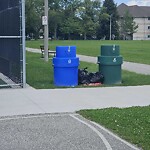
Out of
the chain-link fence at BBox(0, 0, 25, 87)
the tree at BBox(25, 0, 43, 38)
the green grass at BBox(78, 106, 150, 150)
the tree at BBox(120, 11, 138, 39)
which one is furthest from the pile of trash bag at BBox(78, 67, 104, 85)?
the tree at BBox(120, 11, 138, 39)

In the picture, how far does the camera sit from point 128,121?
8016 mm

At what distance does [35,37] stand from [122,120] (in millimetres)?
93702

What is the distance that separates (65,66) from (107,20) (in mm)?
109751

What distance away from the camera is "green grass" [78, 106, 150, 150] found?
686 centimetres

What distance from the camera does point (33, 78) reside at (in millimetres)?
15359

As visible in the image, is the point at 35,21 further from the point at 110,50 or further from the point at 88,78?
the point at 88,78

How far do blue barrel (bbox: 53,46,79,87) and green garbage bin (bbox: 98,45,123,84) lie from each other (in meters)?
1.07

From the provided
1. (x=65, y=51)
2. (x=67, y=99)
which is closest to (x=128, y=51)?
(x=65, y=51)

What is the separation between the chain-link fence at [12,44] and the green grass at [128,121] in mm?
4499

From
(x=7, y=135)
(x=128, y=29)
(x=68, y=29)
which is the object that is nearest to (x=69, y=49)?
(x=7, y=135)

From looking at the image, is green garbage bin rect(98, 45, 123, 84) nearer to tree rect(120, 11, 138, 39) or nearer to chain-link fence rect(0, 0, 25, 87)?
chain-link fence rect(0, 0, 25, 87)

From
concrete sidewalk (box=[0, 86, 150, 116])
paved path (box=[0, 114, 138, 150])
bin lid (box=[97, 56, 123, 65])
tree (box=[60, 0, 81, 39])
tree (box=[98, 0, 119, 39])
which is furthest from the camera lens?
tree (box=[98, 0, 119, 39])

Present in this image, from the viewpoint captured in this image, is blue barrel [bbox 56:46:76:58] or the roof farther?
the roof

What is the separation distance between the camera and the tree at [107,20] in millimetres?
121300
